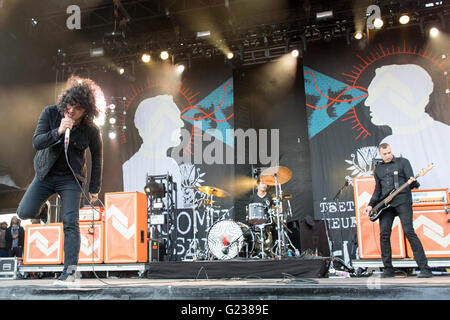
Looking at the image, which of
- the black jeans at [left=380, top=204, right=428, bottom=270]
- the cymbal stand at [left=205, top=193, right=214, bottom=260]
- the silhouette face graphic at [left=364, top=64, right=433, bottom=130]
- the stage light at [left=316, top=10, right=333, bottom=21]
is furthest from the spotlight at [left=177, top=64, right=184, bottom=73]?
the black jeans at [left=380, top=204, right=428, bottom=270]

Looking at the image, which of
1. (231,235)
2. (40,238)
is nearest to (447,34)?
(231,235)

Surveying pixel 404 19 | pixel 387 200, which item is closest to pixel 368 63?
pixel 404 19

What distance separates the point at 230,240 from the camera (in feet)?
21.8

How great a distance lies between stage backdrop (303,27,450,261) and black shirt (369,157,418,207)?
3.11m

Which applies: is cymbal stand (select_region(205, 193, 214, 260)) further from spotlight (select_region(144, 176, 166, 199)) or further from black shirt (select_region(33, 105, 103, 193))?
black shirt (select_region(33, 105, 103, 193))

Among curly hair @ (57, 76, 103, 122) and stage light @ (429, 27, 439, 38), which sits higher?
stage light @ (429, 27, 439, 38)

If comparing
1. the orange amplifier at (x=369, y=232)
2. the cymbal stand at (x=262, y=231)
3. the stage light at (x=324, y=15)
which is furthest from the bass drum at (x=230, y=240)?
the stage light at (x=324, y=15)

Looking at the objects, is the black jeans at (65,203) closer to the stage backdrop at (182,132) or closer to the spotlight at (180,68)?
the stage backdrop at (182,132)

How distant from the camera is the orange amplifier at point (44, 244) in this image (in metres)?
7.17

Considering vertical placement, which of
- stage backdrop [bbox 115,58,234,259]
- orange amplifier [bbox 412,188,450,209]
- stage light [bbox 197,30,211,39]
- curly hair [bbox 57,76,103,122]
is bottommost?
orange amplifier [bbox 412,188,450,209]

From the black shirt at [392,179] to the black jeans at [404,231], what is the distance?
0.10 metres

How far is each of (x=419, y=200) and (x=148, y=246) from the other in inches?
184

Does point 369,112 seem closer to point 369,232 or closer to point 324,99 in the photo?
point 324,99

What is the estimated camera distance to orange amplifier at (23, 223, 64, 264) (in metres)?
7.17
